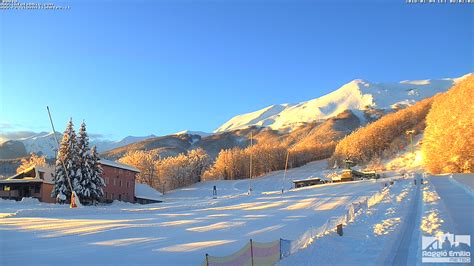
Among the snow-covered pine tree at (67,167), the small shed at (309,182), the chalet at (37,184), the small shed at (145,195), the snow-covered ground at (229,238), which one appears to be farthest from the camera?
the small shed at (309,182)

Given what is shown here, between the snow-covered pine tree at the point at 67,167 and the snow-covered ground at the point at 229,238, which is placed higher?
the snow-covered pine tree at the point at 67,167

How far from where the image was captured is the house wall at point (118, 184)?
6538cm

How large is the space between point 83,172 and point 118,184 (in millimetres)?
15255

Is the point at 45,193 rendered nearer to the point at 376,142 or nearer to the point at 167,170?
the point at 167,170

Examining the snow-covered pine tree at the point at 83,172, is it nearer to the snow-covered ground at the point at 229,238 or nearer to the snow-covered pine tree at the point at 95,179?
the snow-covered pine tree at the point at 95,179

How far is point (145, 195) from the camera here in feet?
249

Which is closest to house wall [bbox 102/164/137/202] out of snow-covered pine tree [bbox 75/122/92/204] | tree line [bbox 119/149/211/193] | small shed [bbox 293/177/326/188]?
snow-covered pine tree [bbox 75/122/92/204]

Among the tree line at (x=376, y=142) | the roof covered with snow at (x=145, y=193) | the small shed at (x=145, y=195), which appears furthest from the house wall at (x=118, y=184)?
the tree line at (x=376, y=142)

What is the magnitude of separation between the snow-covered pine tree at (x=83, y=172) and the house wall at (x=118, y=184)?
10109 mm

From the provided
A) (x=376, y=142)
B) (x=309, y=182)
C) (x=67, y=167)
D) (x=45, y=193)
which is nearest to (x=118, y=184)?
(x=45, y=193)

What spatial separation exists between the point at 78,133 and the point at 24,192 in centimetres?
1372

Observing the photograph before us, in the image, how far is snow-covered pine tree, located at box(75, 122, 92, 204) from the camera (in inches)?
2092

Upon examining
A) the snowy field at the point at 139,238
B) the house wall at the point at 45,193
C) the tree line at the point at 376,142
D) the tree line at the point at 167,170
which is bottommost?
the snowy field at the point at 139,238

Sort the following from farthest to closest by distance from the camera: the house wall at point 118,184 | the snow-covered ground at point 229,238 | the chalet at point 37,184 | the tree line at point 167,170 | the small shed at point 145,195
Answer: the tree line at point 167,170, the small shed at point 145,195, the house wall at point 118,184, the chalet at point 37,184, the snow-covered ground at point 229,238
